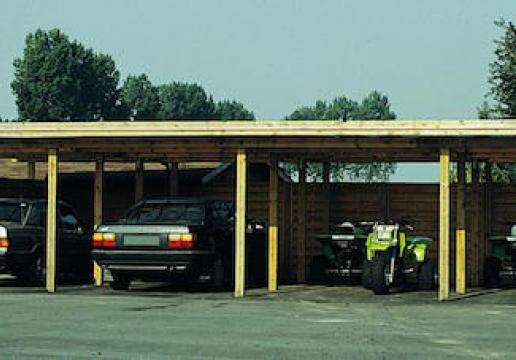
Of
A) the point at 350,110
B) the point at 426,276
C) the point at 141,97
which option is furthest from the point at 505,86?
the point at 350,110

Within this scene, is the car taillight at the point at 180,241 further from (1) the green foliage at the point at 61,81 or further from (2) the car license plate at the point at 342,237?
(1) the green foliage at the point at 61,81

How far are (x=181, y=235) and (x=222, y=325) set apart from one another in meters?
5.18

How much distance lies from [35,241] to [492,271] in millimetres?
8178

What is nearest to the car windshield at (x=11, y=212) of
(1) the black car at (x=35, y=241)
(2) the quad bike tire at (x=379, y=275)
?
(1) the black car at (x=35, y=241)

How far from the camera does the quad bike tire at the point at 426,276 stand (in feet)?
68.6

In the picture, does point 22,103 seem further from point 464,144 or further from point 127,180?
point 464,144

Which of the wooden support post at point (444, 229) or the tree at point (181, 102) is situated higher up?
the tree at point (181, 102)

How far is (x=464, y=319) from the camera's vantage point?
48.8 feet

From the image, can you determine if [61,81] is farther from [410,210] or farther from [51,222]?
[51,222]

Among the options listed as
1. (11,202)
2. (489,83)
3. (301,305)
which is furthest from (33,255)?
(489,83)

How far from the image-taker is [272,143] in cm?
1936

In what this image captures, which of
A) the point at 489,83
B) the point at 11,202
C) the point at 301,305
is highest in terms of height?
the point at 489,83

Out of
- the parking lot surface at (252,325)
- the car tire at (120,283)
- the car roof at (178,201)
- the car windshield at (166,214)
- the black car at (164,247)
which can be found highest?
the car roof at (178,201)

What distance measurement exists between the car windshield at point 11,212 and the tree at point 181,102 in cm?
7659
